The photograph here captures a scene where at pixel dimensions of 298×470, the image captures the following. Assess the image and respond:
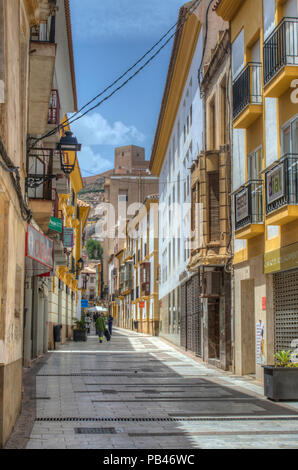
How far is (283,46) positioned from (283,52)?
0.13m

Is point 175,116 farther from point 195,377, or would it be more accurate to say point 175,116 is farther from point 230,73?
point 195,377

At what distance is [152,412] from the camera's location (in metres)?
10.5

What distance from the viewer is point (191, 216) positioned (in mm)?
23750

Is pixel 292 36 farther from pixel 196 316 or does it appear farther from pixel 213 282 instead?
pixel 196 316

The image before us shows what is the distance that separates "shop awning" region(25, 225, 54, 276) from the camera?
9.77 metres

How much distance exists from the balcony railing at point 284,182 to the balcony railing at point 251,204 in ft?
5.25

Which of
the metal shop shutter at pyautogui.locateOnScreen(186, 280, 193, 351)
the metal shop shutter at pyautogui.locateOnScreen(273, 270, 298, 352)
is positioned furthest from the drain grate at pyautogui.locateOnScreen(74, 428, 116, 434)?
the metal shop shutter at pyautogui.locateOnScreen(186, 280, 193, 351)

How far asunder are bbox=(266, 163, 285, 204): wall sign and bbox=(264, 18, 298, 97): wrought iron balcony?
173 centimetres

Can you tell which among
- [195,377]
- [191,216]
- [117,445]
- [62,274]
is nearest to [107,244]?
[62,274]

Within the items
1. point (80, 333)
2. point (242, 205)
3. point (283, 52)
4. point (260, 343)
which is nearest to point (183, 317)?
point (80, 333)

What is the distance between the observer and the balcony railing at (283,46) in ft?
43.0

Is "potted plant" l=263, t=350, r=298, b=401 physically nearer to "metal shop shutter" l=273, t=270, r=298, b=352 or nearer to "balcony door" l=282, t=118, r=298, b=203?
"metal shop shutter" l=273, t=270, r=298, b=352

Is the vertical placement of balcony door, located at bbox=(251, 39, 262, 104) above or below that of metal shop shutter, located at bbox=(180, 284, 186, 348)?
above

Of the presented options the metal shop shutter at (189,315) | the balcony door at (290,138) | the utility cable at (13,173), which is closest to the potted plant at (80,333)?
the metal shop shutter at (189,315)
